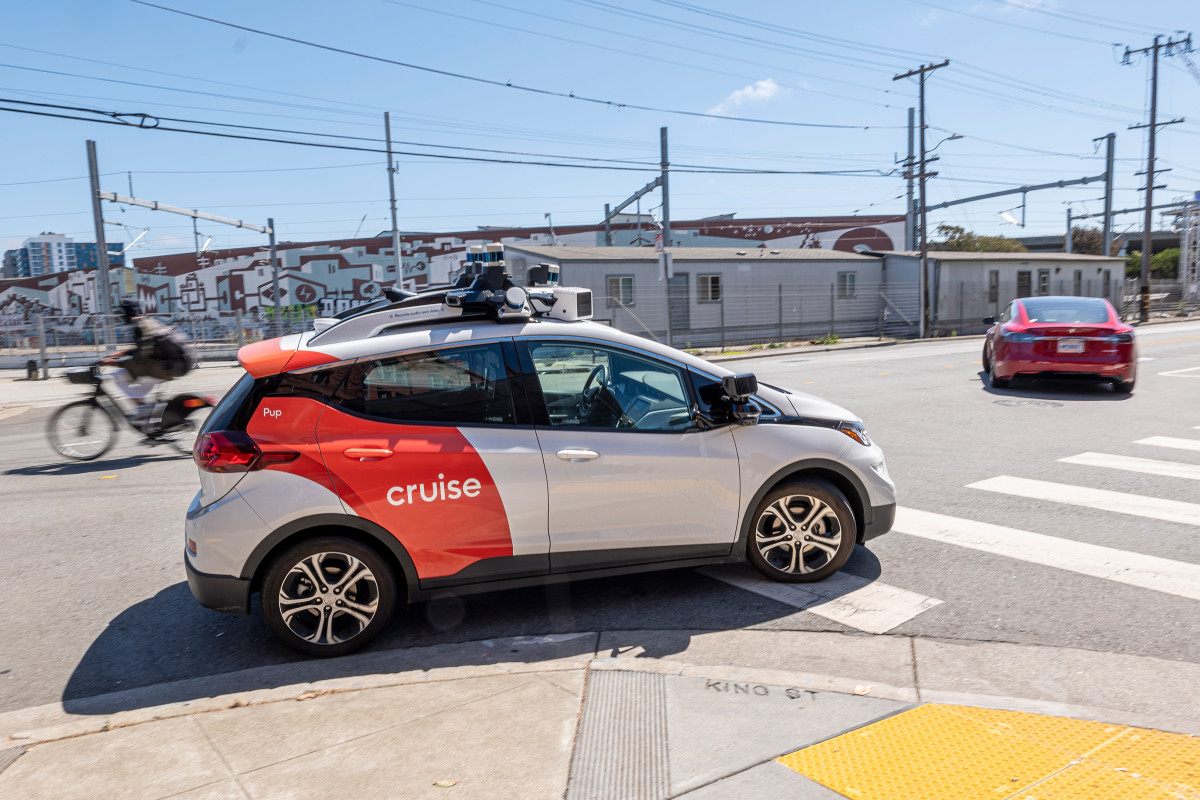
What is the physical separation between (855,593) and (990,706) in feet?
4.69

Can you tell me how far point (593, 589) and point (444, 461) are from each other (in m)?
1.42

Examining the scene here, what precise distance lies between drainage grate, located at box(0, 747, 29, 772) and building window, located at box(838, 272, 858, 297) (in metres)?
35.8

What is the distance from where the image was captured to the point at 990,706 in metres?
3.47

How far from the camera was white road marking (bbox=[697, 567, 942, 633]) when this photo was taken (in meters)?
4.51

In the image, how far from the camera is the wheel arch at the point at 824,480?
4.82 meters

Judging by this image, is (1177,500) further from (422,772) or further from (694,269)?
(694,269)

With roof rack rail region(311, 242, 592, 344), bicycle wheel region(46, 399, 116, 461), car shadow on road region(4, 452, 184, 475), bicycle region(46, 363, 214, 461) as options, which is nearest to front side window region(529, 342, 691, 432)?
roof rack rail region(311, 242, 592, 344)

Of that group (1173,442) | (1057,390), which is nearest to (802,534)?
(1173,442)

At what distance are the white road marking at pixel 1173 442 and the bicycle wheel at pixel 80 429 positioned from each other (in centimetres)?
1118

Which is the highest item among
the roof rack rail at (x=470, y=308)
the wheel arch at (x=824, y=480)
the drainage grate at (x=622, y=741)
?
the roof rack rail at (x=470, y=308)

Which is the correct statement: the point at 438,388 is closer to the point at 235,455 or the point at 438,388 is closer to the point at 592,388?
the point at 592,388

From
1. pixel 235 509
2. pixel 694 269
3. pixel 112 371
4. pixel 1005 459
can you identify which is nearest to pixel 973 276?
pixel 694 269

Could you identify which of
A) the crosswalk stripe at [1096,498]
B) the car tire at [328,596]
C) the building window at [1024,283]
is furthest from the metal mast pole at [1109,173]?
the car tire at [328,596]

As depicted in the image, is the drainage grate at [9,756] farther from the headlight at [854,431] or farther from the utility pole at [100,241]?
the utility pole at [100,241]
